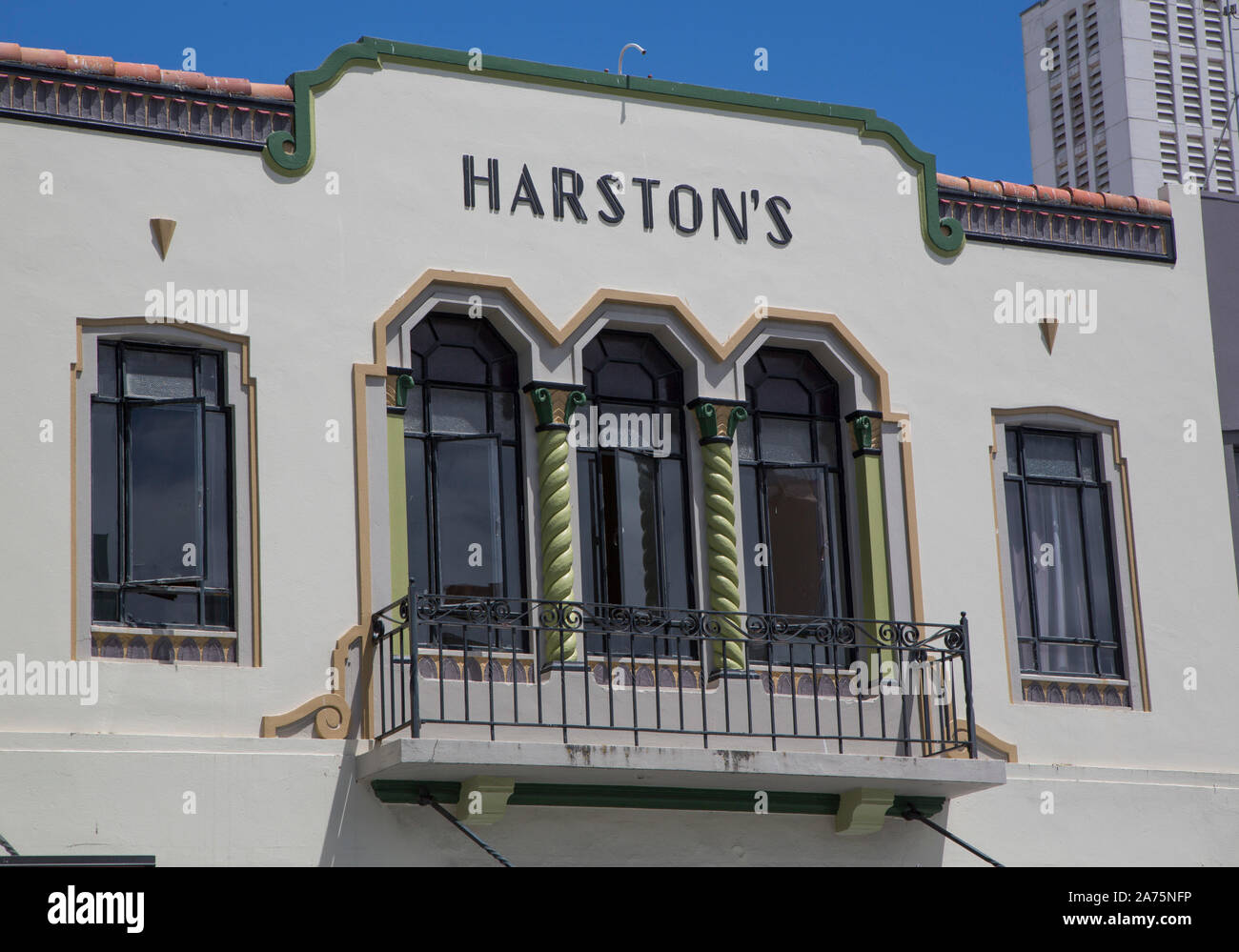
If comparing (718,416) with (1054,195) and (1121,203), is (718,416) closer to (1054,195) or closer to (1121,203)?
(1054,195)

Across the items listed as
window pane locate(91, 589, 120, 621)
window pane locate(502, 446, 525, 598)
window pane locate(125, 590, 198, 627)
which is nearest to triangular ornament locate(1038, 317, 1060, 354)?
window pane locate(502, 446, 525, 598)

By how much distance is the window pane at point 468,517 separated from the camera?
13.1 metres

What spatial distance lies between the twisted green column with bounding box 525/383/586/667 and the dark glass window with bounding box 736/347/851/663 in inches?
55.1

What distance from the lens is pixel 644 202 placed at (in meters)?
14.0

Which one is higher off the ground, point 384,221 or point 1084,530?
point 384,221

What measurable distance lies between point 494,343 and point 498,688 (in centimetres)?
242

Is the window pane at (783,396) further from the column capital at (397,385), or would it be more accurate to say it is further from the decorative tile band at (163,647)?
the decorative tile band at (163,647)

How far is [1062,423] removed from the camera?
591 inches

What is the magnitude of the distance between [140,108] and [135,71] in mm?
235

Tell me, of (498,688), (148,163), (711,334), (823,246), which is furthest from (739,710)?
(148,163)

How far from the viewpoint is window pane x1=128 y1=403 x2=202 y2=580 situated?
12203 millimetres

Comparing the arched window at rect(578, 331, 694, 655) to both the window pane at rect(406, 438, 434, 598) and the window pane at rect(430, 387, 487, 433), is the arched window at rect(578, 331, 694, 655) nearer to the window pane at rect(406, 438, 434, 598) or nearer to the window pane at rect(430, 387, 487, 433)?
the window pane at rect(430, 387, 487, 433)

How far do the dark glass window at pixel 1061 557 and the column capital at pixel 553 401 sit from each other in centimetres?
347

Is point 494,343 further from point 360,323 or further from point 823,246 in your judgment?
point 823,246
